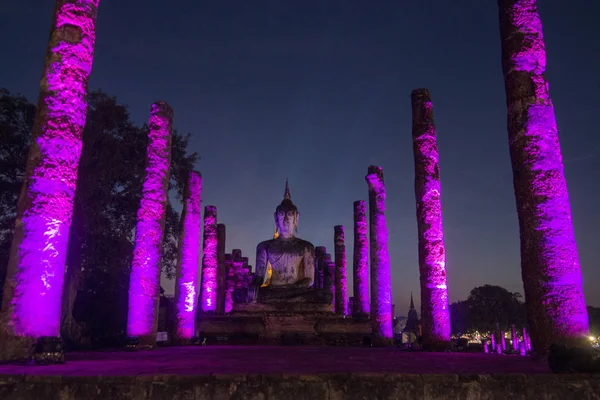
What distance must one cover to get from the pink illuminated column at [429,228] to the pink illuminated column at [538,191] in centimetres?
463

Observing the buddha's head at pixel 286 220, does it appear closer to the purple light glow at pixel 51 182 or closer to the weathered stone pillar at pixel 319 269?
the weathered stone pillar at pixel 319 269

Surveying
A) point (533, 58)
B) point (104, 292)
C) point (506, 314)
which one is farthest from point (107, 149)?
point (506, 314)

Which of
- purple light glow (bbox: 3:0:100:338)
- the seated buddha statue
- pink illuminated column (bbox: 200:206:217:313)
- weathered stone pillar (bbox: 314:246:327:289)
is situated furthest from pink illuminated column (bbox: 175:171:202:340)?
purple light glow (bbox: 3:0:100:338)

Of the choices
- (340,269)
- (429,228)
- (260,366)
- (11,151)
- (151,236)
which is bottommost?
(260,366)

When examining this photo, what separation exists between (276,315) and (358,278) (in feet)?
29.7

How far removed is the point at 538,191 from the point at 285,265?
35.9 feet

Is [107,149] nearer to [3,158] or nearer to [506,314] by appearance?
[3,158]

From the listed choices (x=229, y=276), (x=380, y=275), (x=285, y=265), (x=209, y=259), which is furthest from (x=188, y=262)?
(x=229, y=276)

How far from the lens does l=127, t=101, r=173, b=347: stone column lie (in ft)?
38.7

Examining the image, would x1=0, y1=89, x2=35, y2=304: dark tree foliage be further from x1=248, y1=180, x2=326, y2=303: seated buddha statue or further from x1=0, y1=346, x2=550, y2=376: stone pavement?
x1=0, y1=346, x2=550, y2=376: stone pavement

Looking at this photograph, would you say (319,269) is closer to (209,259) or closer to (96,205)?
(209,259)

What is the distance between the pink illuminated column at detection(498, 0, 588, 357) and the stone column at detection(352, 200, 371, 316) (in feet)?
46.6

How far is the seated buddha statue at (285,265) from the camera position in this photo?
16.3 metres

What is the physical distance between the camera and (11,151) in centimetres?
1897
